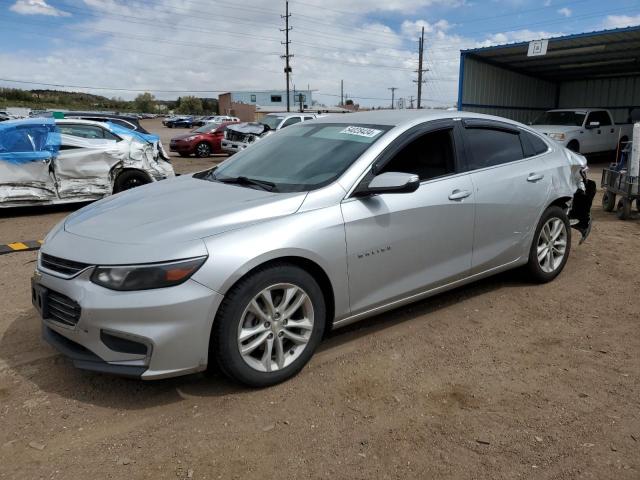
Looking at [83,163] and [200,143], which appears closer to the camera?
[83,163]

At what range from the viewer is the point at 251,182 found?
367cm

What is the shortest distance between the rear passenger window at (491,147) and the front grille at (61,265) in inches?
112

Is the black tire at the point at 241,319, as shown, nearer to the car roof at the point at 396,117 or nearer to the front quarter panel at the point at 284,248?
the front quarter panel at the point at 284,248

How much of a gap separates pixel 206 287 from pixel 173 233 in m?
0.37

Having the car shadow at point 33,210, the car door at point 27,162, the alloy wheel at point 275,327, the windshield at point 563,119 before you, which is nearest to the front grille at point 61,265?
the alloy wheel at point 275,327

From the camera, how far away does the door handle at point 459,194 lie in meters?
3.88

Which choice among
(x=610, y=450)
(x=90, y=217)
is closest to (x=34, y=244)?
(x=90, y=217)

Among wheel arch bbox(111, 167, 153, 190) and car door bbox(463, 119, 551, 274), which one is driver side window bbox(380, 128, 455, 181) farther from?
wheel arch bbox(111, 167, 153, 190)

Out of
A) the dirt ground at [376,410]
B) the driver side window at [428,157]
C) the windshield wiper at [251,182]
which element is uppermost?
the driver side window at [428,157]

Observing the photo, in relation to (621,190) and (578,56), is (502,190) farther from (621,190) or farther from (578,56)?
(578,56)

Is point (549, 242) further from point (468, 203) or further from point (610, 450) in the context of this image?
point (610, 450)

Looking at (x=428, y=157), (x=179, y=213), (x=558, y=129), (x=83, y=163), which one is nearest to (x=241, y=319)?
(x=179, y=213)

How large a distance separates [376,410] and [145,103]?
11169 centimetres

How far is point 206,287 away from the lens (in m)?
2.74
